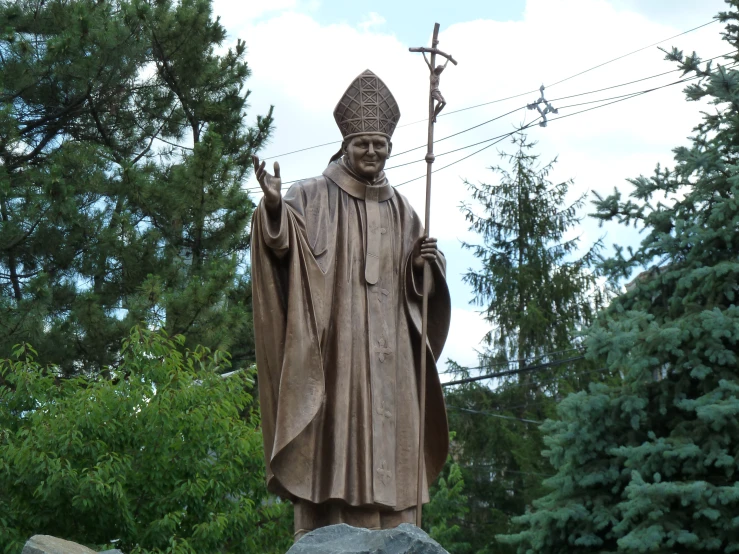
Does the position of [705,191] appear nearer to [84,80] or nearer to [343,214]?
[343,214]

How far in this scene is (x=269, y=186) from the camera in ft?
Result: 21.7

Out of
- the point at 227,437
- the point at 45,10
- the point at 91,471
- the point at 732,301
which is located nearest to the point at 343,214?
the point at 91,471

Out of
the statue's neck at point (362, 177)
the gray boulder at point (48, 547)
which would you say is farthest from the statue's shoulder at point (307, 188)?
the gray boulder at point (48, 547)

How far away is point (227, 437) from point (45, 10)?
32.0ft

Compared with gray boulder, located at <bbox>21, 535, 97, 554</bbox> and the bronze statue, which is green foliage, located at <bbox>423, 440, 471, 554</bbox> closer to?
the bronze statue

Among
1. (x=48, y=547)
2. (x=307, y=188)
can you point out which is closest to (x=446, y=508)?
(x=307, y=188)

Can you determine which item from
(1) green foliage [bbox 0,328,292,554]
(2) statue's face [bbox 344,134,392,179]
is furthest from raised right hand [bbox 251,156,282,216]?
(1) green foliage [bbox 0,328,292,554]

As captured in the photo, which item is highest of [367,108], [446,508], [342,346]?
[367,108]

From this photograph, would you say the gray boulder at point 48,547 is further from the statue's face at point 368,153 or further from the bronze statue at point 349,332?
the statue's face at point 368,153

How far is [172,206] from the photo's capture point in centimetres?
1881

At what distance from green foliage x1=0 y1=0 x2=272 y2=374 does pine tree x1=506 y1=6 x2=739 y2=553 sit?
527 centimetres

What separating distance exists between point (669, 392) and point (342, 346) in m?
7.78

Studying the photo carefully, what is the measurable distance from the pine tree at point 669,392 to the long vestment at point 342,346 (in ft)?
20.3

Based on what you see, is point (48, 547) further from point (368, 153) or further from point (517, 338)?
point (517, 338)
